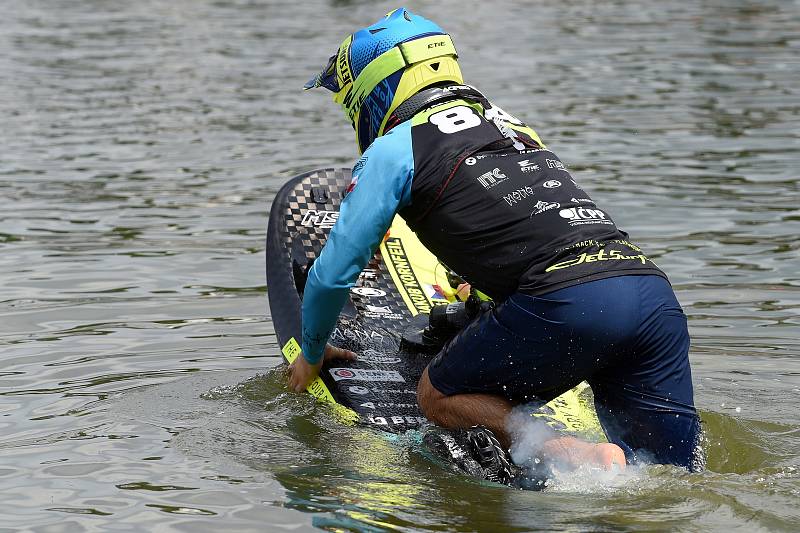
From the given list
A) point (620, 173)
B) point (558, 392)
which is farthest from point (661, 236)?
point (558, 392)

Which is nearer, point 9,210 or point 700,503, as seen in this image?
point 700,503

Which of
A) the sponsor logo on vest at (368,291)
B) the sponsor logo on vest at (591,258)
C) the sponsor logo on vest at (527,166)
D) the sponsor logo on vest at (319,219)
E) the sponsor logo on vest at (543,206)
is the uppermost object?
the sponsor logo on vest at (527,166)

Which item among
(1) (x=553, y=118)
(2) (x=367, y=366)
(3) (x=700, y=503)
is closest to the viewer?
(3) (x=700, y=503)

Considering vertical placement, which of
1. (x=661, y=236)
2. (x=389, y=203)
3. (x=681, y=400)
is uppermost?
(x=389, y=203)

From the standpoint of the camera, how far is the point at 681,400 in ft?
15.6

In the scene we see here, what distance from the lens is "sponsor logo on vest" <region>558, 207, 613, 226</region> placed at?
184 inches

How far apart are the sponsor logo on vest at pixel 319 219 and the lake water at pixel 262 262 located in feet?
2.53

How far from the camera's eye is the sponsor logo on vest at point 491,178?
185 inches

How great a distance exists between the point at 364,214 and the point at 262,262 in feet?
14.5

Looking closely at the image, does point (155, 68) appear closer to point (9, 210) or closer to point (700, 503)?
point (9, 210)

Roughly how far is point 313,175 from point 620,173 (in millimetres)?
5051

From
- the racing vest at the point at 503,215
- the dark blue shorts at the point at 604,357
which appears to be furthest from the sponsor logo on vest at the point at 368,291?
the racing vest at the point at 503,215

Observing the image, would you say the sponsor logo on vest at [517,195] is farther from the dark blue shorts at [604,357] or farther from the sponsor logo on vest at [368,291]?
the sponsor logo on vest at [368,291]

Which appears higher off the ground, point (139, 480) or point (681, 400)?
point (681, 400)
